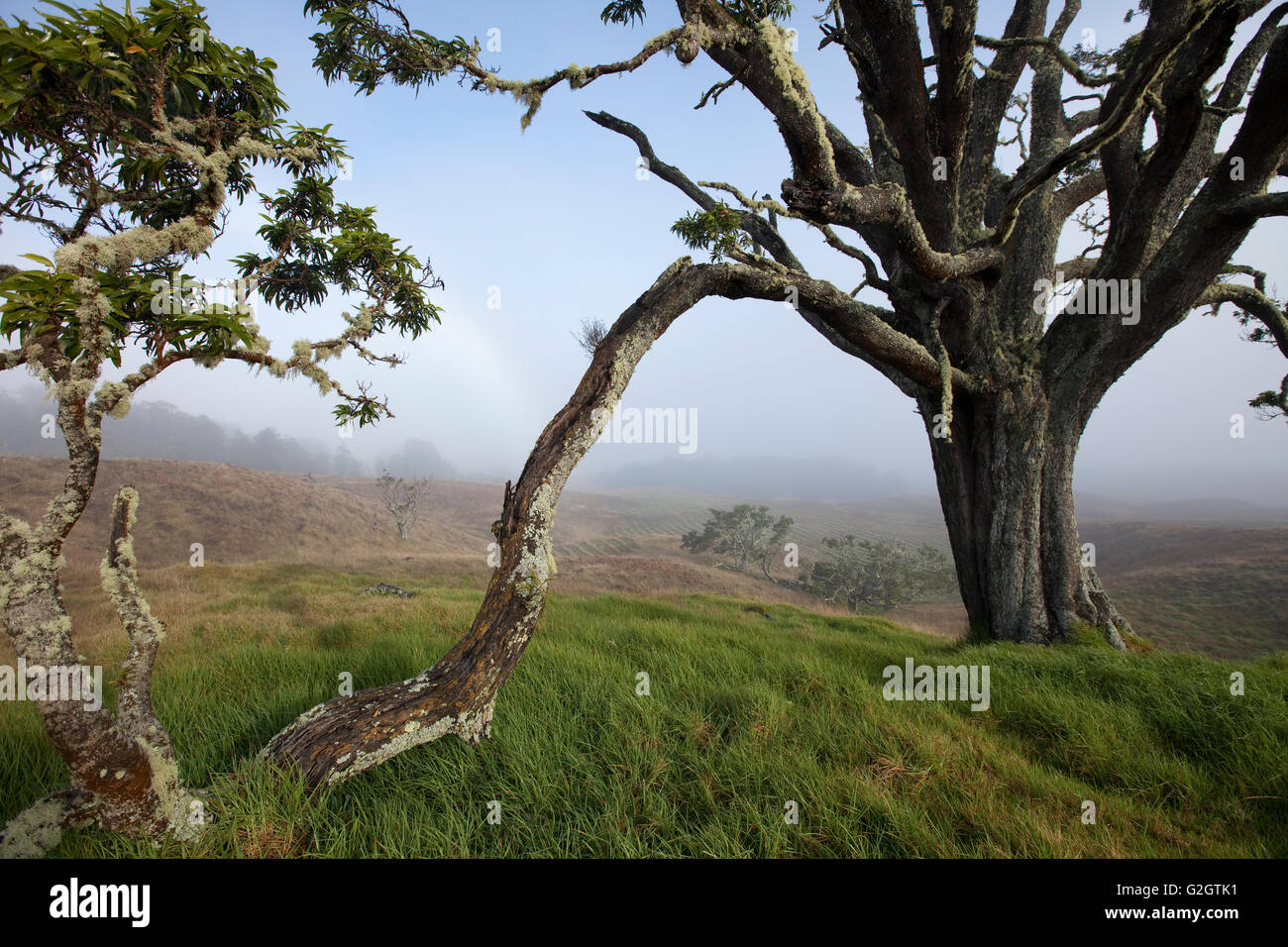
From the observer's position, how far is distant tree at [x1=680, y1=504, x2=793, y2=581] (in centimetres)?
4697

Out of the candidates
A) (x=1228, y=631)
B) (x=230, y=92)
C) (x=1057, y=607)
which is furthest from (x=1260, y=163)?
(x=1228, y=631)

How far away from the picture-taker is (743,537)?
47.1m

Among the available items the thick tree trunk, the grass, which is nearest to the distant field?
the thick tree trunk

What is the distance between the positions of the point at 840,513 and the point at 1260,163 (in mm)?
102403

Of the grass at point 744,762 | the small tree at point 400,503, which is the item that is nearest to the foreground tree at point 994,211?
the grass at point 744,762

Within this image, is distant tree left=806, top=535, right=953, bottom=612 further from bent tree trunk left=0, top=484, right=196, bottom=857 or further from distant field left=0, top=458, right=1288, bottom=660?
bent tree trunk left=0, top=484, right=196, bottom=857

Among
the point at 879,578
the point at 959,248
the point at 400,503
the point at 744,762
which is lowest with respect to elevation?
the point at 879,578

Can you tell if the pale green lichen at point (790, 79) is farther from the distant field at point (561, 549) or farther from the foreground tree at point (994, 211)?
the distant field at point (561, 549)

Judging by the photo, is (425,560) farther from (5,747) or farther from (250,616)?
(5,747)

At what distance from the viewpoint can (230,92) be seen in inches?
124

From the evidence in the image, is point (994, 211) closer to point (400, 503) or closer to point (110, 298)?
point (110, 298)

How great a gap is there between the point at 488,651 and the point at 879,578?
4249 cm

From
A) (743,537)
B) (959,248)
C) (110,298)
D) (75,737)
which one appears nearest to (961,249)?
(959,248)

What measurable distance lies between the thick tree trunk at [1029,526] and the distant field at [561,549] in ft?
34.0
